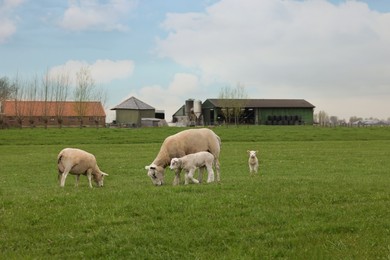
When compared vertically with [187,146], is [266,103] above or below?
above

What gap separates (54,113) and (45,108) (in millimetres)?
3947

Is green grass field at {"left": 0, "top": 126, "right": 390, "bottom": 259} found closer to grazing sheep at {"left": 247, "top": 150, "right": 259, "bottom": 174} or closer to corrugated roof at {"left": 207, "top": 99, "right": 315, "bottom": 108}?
grazing sheep at {"left": 247, "top": 150, "right": 259, "bottom": 174}

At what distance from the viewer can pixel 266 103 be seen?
5162 inches

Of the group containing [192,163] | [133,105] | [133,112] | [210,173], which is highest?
[133,105]

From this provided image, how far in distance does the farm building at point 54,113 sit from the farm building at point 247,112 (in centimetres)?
2299

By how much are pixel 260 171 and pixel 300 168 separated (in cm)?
294

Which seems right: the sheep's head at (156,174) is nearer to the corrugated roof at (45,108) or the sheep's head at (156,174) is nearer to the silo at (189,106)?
the corrugated roof at (45,108)

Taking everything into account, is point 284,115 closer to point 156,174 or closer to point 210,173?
point 210,173

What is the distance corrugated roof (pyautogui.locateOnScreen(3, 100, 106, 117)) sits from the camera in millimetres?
117500

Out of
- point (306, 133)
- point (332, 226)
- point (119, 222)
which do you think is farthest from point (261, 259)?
point (306, 133)

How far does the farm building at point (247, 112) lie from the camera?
123 m

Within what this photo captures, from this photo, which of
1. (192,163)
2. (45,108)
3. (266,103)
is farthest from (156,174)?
(266,103)

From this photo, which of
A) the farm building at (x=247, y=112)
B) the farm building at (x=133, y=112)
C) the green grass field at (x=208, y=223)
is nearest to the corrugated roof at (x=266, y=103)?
the farm building at (x=247, y=112)

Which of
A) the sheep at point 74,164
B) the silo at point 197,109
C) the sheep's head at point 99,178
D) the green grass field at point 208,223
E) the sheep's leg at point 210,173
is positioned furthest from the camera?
the silo at point 197,109
